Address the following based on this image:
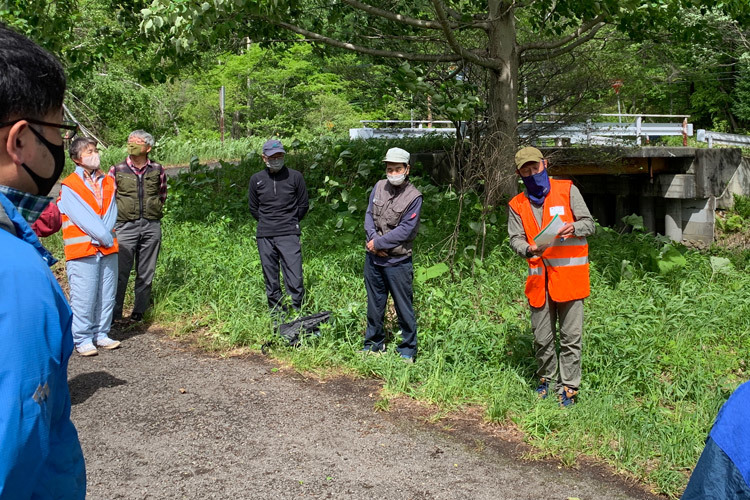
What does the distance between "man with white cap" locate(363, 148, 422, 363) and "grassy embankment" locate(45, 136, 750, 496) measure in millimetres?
357

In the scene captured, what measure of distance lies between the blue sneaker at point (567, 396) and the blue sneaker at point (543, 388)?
0.15 m

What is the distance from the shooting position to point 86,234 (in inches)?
285

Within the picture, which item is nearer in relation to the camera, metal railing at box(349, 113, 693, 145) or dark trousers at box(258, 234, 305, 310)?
dark trousers at box(258, 234, 305, 310)

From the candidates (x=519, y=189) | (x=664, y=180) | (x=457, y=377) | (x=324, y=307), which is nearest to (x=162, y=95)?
(x=664, y=180)

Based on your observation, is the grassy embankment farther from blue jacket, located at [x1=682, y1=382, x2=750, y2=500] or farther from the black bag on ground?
blue jacket, located at [x1=682, y1=382, x2=750, y2=500]

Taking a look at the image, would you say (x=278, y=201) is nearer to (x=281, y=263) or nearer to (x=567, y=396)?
(x=281, y=263)

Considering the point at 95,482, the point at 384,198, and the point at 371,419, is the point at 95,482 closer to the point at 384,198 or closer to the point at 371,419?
the point at 371,419

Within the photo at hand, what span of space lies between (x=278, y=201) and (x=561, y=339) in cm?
351

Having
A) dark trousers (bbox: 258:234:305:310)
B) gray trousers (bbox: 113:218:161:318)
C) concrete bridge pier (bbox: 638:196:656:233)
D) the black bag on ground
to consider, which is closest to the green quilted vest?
gray trousers (bbox: 113:218:161:318)

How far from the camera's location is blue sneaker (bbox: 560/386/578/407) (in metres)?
5.90

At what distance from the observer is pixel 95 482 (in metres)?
4.62

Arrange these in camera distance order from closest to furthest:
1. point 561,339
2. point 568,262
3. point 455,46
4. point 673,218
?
point 568,262 < point 561,339 < point 455,46 < point 673,218

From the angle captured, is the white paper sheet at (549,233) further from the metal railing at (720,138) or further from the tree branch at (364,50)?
the metal railing at (720,138)

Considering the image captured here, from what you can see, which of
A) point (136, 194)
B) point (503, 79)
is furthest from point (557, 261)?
point (503, 79)
